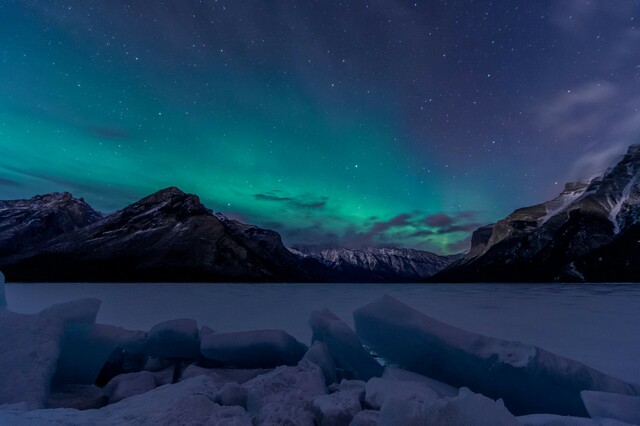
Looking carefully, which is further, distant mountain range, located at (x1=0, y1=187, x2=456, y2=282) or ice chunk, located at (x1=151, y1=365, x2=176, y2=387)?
distant mountain range, located at (x1=0, y1=187, x2=456, y2=282)

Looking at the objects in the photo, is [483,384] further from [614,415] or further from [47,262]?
[47,262]

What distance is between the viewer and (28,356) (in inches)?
170

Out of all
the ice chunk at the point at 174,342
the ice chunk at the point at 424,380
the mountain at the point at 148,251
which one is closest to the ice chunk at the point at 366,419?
the ice chunk at the point at 424,380

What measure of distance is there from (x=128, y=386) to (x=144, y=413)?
1.64 m

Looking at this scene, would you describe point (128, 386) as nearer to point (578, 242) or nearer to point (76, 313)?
point (76, 313)

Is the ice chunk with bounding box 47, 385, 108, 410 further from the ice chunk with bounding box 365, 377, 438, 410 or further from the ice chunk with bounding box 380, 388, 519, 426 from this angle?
the ice chunk with bounding box 380, 388, 519, 426

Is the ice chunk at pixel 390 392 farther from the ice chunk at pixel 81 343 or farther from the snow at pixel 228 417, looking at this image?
the ice chunk at pixel 81 343

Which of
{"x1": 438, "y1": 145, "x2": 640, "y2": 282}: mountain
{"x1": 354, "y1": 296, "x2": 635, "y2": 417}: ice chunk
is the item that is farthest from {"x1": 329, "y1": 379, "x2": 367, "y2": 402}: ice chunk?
{"x1": 438, "y1": 145, "x2": 640, "y2": 282}: mountain

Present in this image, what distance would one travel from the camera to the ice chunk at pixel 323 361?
17.2 feet

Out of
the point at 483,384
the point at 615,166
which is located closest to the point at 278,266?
the point at 483,384

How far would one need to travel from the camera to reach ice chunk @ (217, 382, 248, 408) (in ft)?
12.3

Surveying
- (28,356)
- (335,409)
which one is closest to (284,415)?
(335,409)

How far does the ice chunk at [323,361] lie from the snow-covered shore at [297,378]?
0.02 meters

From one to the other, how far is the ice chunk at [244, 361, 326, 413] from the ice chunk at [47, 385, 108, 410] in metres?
2.02
